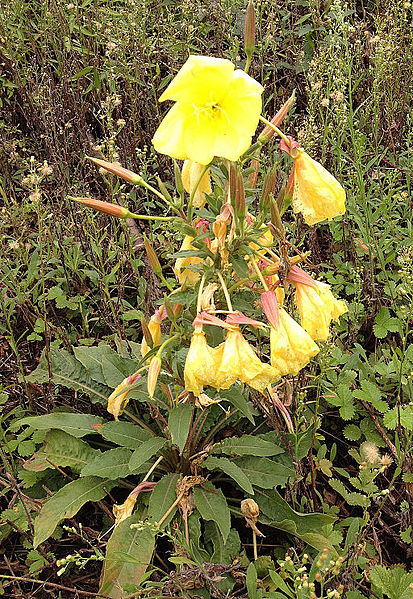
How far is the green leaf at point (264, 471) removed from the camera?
6.67ft

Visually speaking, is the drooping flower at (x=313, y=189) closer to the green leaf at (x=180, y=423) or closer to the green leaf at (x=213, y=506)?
the green leaf at (x=180, y=423)

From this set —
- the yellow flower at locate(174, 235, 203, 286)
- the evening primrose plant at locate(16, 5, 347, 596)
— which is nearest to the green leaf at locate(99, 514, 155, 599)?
the evening primrose plant at locate(16, 5, 347, 596)

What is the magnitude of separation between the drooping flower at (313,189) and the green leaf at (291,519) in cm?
98

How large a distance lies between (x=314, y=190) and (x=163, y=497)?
3.52 ft

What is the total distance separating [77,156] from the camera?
351cm

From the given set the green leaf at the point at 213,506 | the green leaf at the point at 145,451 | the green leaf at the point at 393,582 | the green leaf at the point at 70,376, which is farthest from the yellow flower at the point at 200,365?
the green leaf at the point at 70,376

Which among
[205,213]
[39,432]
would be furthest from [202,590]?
[205,213]

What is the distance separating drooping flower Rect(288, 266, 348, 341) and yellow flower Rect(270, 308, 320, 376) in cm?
6

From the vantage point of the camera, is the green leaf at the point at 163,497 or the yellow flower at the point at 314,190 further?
the green leaf at the point at 163,497

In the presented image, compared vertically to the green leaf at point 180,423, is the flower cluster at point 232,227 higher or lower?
higher

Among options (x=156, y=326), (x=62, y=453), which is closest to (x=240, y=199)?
(x=156, y=326)

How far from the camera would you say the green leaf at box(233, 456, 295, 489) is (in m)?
2.03

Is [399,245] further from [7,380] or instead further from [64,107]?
[64,107]

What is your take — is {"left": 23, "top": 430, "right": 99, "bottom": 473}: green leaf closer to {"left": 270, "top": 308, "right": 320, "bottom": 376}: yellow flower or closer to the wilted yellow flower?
the wilted yellow flower
